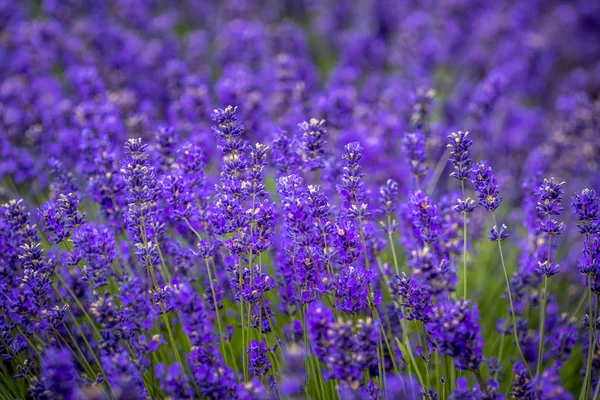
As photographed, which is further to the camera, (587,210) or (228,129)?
(228,129)

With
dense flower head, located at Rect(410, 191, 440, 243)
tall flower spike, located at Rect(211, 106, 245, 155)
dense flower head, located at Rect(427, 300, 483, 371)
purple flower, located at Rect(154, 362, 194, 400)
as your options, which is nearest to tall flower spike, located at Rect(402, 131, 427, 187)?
dense flower head, located at Rect(410, 191, 440, 243)

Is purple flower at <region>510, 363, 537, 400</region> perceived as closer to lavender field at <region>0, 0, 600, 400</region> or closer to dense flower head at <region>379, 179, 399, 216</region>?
lavender field at <region>0, 0, 600, 400</region>

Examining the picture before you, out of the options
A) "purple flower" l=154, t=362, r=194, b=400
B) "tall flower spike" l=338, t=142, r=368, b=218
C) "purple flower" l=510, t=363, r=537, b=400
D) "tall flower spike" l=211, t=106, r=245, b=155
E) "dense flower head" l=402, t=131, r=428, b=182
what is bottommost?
"purple flower" l=510, t=363, r=537, b=400

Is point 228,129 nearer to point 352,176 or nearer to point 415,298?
point 352,176

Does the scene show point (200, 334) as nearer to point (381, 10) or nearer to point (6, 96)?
point (6, 96)

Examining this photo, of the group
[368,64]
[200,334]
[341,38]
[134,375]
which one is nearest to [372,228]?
[200,334]

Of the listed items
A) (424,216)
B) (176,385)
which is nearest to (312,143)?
(424,216)

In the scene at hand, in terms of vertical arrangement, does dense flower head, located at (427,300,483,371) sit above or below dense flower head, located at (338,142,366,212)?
below

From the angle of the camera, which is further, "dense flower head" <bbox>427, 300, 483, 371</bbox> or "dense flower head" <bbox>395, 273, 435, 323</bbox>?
"dense flower head" <bbox>395, 273, 435, 323</bbox>

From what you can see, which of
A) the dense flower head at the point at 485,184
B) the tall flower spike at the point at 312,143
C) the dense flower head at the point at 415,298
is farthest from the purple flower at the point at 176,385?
the dense flower head at the point at 485,184
